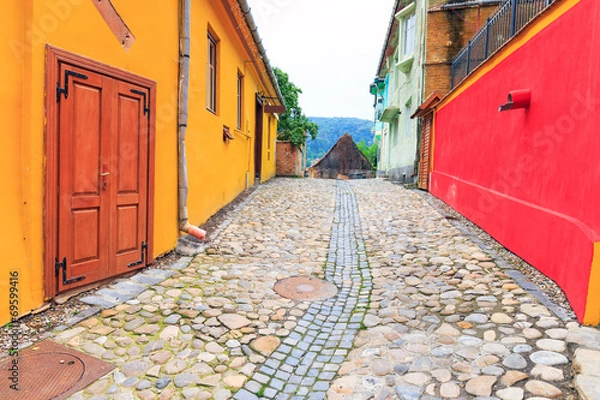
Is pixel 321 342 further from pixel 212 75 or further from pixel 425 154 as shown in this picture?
pixel 425 154

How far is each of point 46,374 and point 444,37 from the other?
46.9 feet

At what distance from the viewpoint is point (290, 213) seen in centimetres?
877

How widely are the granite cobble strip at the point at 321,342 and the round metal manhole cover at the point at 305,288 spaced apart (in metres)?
0.12

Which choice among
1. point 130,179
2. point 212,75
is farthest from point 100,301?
point 212,75

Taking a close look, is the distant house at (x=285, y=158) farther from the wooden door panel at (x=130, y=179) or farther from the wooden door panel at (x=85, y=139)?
the wooden door panel at (x=85, y=139)

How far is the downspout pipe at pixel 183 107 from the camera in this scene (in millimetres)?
5380

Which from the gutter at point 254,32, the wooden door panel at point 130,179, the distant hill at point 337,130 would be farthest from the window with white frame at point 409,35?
the distant hill at point 337,130

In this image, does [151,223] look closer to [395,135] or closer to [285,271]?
[285,271]

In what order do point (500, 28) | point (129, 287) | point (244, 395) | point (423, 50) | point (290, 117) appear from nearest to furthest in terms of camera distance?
point (244, 395) < point (129, 287) < point (500, 28) < point (423, 50) < point (290, 117)

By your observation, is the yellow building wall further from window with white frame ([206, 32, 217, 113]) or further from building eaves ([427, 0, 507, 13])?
building eaves ([427, 0, 507, 13])

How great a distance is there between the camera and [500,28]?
656 cm

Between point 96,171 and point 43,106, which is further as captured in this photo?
point 96,171

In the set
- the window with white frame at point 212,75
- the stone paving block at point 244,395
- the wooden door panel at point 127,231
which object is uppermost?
the window with white frame at point 212,75

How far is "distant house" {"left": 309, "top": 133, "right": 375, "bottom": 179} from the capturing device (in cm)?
3662
